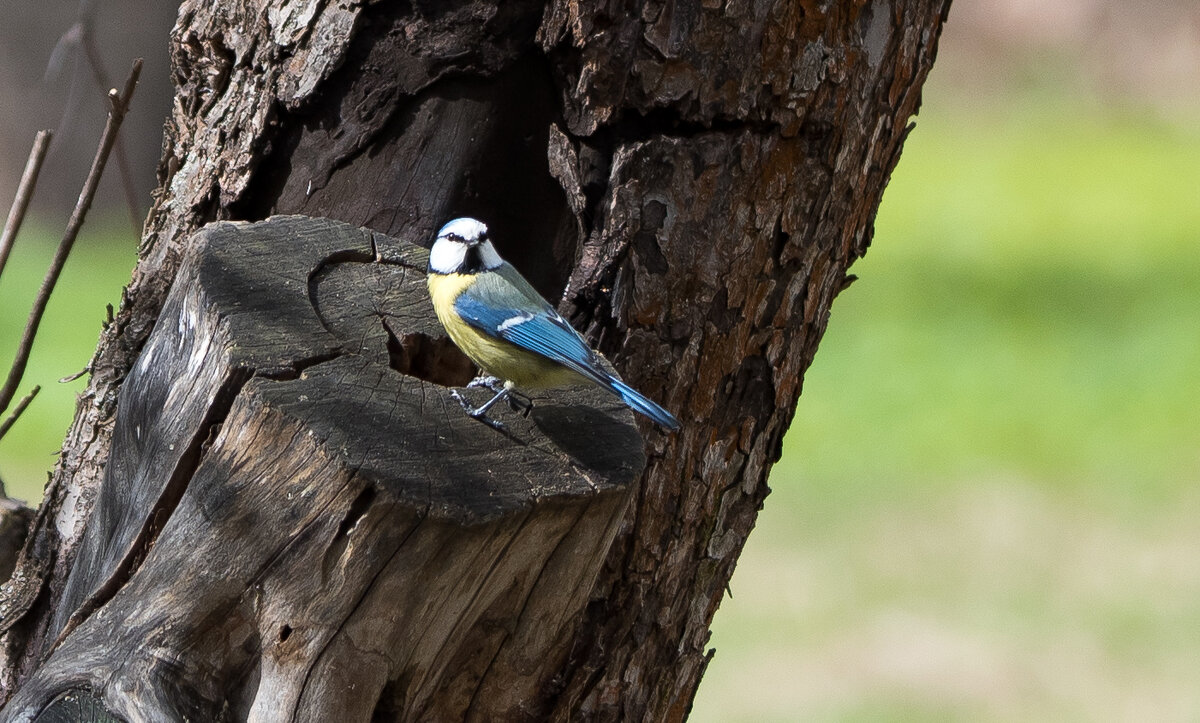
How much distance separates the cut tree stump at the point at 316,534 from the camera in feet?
4.74

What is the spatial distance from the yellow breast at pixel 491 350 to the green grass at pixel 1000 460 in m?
3.02

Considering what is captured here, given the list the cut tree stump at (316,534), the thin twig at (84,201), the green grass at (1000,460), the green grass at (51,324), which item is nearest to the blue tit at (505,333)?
the cut tree stump at (316,534)

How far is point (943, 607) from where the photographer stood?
17.2 feet

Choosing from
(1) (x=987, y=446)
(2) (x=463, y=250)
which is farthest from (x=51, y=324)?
(2) (x=463, y=250)

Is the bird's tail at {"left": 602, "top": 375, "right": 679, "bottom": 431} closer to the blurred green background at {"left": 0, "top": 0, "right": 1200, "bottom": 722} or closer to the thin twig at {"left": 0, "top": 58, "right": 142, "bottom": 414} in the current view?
the thin twig at {"left": 0, "top": 58, "right": 142, "bottom": 414}

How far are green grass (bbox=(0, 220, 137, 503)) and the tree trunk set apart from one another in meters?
4.34

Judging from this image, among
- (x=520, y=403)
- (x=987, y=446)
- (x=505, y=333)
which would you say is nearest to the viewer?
(x=520, y=403)

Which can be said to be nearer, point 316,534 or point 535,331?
point 316,534

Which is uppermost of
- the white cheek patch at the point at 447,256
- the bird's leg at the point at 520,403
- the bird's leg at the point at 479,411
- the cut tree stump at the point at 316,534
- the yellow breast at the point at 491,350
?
the white cheek patch at the point at 447,256

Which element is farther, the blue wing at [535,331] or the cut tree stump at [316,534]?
the blue wing at [535,331]

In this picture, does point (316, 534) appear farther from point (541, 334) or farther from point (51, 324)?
point (51, 324)

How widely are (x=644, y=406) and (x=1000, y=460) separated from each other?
5.31 metres

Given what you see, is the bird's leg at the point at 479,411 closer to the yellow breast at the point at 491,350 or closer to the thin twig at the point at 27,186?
the yellow breast at the point at 491,350

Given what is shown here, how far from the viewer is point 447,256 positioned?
193cm
